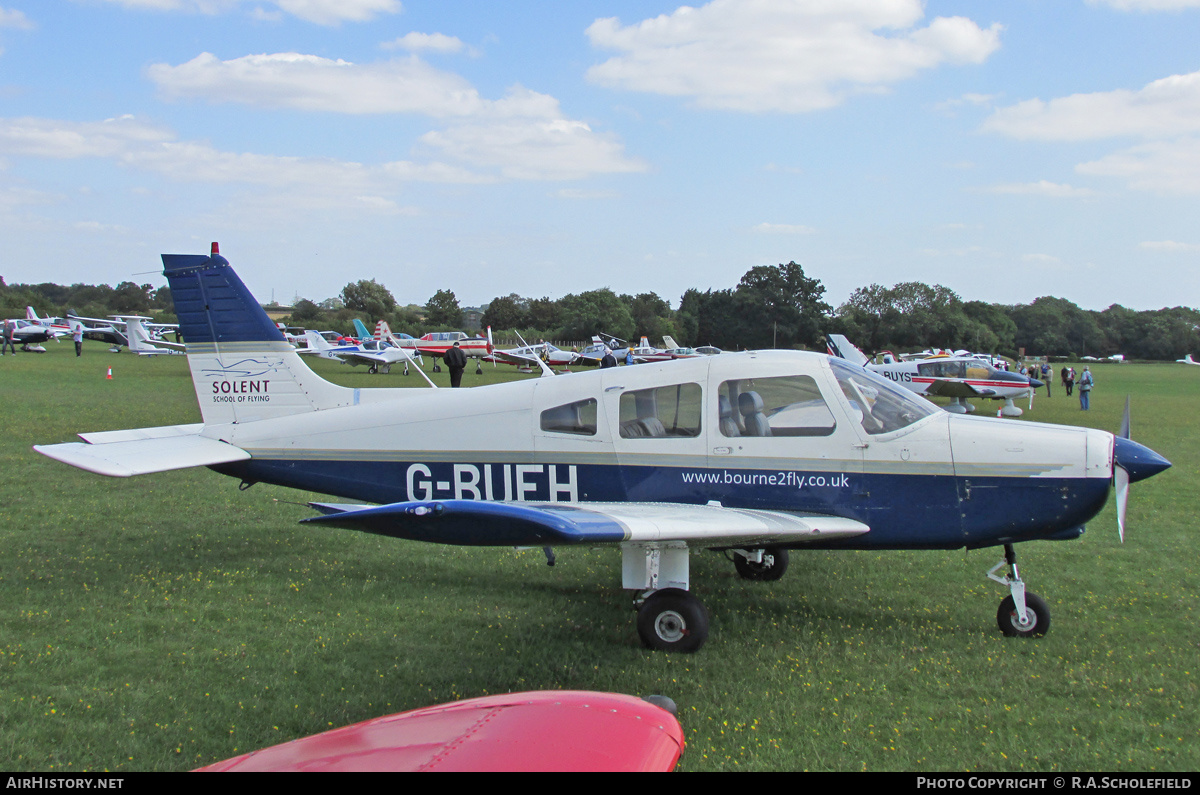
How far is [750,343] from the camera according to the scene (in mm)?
92125

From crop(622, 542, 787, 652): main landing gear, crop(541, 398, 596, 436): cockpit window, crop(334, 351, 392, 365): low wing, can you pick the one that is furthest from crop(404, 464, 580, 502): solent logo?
crop(334, 351, 392, 365): low wing

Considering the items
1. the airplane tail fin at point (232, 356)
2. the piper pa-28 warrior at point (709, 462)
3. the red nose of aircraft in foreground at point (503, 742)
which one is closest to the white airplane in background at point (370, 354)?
the airplane tail fin at point (232, 356)

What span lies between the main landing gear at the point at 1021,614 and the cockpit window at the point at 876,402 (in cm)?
117

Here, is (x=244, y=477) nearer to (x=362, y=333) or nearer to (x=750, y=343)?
→ (x=362, y=333)

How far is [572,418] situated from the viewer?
20.1ft

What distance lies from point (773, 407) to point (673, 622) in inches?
68.7

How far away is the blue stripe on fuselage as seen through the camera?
546 centimetres

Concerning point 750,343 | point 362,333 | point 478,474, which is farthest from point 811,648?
point 750,343

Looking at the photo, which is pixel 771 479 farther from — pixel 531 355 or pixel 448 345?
pixel 448 345

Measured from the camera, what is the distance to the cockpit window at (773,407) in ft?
19.0

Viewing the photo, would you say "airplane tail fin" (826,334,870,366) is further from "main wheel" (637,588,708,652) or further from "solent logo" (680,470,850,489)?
"main wheel" (637,588,708,652)

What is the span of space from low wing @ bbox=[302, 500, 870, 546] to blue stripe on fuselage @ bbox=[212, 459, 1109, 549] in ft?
0.49

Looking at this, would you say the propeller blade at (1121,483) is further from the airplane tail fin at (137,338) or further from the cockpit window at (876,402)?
the airplane tail fin at (137,338)

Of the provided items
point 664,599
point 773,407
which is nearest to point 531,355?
point 773,407
